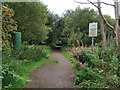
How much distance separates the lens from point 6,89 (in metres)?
2.94

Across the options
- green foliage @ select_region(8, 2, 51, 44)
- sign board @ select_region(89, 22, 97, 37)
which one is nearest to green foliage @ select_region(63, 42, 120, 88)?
sign board @ select_region(89, 22, 97, 37)

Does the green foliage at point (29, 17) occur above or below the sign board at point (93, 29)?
above

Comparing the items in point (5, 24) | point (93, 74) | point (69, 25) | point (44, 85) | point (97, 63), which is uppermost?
point (69, 25)

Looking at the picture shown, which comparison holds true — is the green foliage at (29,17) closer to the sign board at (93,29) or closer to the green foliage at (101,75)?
the sign board at (93,29)


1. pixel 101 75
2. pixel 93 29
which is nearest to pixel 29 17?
pixel 93 29

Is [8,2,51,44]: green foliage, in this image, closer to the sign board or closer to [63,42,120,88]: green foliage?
the sign board

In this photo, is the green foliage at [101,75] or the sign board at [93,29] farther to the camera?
the sign board at [93,29]

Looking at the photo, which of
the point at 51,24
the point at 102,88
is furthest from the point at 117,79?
the point at 51,24

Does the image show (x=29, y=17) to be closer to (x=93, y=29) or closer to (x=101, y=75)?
(x=93, y=29)

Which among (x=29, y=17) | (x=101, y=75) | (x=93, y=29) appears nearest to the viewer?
(x=101, y=75)

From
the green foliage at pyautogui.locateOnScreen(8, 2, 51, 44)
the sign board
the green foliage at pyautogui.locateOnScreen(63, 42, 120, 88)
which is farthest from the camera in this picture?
the green foliage at pyautogui.locateOnScreen(8, 2, 51, 44)

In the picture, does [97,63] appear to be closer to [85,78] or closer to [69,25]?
[85,78]

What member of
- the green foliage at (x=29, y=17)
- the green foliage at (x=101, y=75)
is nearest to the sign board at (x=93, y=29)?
the green foliage at (x=101, y=75)

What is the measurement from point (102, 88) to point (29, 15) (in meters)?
8.59
